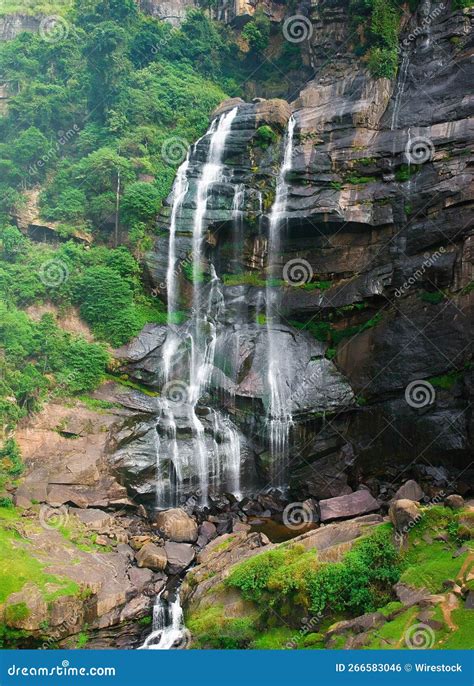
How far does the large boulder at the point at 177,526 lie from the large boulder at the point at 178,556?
310 millimetres

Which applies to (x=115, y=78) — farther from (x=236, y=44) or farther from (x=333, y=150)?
(x=333, y=150)

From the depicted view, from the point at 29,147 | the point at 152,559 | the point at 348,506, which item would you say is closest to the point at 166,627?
the point at 152,559

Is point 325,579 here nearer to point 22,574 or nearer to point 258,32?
point 22,574

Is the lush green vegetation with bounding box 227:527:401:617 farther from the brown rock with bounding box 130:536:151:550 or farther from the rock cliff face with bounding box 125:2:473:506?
the rock cliff face with bounding box 125:2:473:506

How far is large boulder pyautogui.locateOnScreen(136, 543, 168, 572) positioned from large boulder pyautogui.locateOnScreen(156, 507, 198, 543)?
1194 mm

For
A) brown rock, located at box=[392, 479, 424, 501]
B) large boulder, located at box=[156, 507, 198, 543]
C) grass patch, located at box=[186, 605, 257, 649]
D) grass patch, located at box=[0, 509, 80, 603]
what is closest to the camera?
grass patch, located at box=[186, 605, 257, 649]

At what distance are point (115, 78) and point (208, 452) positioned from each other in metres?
20.8

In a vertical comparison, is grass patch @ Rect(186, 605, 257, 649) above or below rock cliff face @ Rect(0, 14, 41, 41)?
below

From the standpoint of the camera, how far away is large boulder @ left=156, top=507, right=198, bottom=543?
16.8m

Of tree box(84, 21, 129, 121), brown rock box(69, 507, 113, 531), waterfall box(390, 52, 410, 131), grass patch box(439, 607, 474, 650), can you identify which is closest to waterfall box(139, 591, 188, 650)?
brown rock box(69, 507, 113, 531)

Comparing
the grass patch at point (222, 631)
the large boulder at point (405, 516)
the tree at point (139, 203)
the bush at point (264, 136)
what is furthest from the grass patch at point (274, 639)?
the bush at point (264, 136)

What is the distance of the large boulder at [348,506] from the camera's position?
55.0 ft

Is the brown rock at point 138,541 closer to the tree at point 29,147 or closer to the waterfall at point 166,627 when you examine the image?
the waterfall at point 166,627

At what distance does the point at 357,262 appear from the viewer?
22.2m
